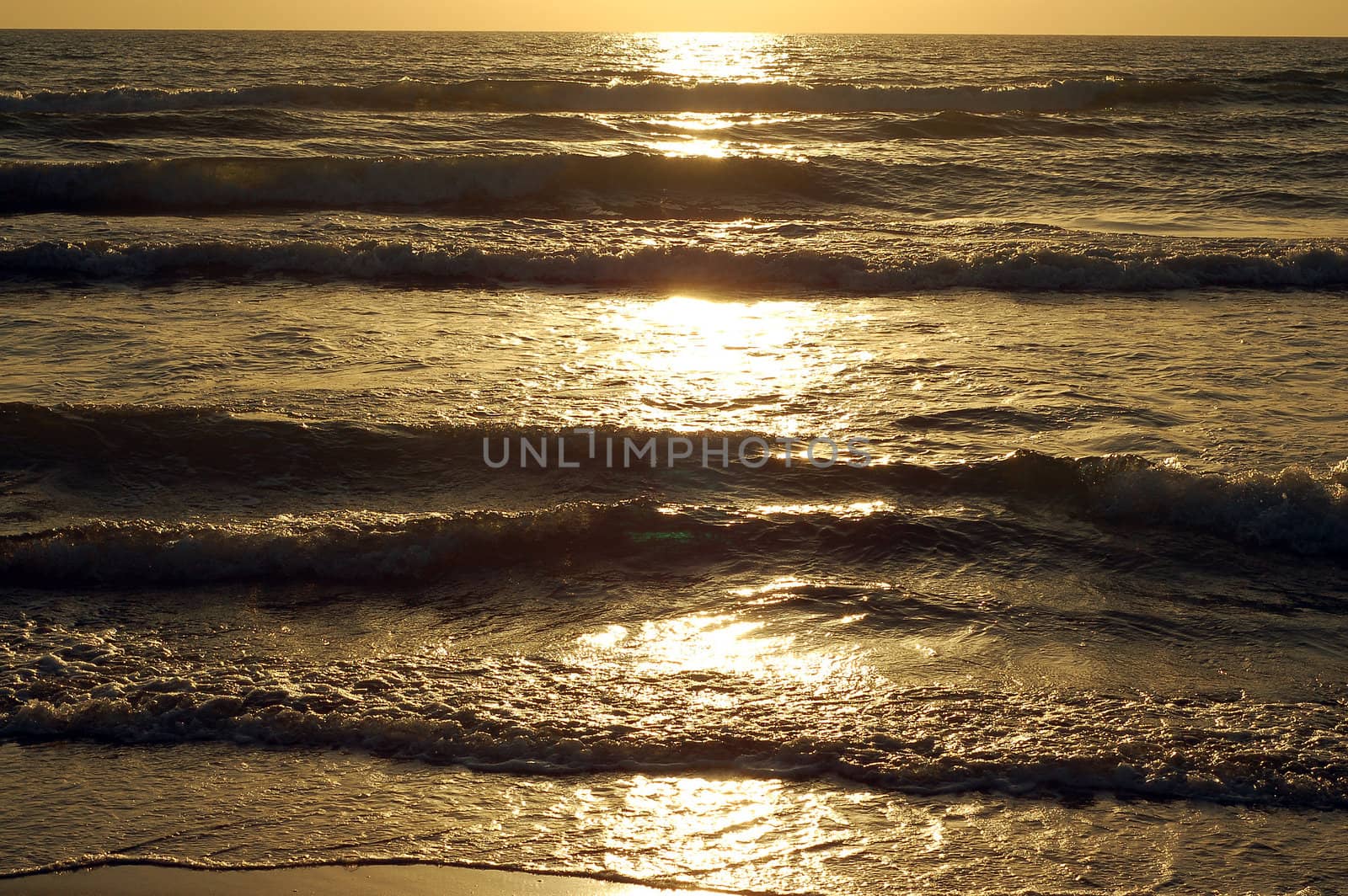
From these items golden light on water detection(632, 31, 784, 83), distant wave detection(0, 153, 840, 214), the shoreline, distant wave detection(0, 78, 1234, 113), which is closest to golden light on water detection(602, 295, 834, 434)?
the shoreline

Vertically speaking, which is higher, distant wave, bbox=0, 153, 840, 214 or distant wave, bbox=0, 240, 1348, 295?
distant wave, bbox=0, 153, 840, 214

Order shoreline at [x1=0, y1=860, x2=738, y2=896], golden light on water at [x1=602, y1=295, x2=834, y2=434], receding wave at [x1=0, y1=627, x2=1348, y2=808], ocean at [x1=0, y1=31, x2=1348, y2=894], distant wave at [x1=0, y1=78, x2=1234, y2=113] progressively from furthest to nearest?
distant wave at [x1=0, y1=78, x2=1234, y2=113], golden light on water at [x1=602, y1=295, x2=834, y2=434], receding wave at [x1=0, y1=627, x2=1348, y2=808], ocean at [x1=0, y1=31, x2=1348, y2=894], shoreline at [x1=0, y1=860, x2=738, y2=896]

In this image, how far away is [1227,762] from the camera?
366 centimetres

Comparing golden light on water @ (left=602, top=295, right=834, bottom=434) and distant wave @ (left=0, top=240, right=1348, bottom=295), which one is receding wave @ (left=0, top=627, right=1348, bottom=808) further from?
distant wave @ (left=0, top=240, right=1348, bottom=295)

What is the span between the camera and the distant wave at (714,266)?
10836 millimetres

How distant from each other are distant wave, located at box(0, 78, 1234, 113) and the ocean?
352 inches

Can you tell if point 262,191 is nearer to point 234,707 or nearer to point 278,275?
point 278,275

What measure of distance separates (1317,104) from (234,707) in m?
25.2

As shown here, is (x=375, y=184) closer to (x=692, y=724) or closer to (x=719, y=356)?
(x=719, y=356)

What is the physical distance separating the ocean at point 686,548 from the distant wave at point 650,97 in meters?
8.94

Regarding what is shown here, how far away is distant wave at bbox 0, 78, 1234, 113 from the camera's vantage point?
69.1ft

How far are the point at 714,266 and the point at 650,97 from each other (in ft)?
43.1

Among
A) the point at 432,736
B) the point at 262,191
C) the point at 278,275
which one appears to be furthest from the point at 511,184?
the point at 432,736

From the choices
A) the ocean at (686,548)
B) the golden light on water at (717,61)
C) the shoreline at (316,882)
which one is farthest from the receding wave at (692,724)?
the golden light on water at (717,61)
